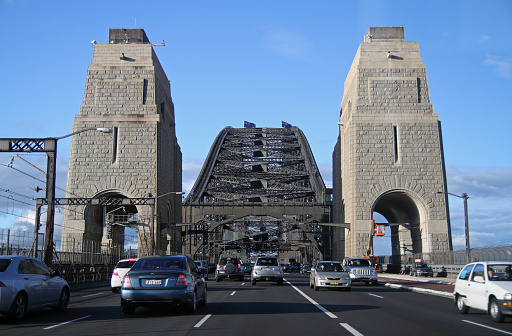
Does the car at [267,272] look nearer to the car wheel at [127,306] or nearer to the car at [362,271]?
the car at [362,271]

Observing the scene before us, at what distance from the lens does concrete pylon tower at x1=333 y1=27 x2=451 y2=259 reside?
56.2 meters

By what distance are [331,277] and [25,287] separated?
52.8 ft

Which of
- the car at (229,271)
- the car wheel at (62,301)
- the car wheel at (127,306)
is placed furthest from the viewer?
the car at (229,271)

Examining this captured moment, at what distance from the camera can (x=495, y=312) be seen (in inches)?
523

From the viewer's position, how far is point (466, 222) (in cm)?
3734

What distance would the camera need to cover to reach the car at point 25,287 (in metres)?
12.9

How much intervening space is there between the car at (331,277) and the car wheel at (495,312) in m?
13.0

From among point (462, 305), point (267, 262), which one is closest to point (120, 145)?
point (267, 262)

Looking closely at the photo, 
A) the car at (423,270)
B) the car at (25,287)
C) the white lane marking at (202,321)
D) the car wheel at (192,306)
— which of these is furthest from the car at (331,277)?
the car at (423,270)

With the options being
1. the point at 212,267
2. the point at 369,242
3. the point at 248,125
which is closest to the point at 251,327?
the point at 369,242

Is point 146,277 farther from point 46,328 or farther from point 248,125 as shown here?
point 248,125

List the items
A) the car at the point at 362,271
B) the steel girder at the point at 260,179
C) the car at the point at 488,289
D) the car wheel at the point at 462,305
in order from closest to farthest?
1. the car at the point at 488,289
2. the car wheel at the point at 462,305
3. the car at the point at 362,271
4. the steel girder at the point at 260,179

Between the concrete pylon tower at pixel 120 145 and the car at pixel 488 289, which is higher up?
the concrete pylon tower at pixel 120 145

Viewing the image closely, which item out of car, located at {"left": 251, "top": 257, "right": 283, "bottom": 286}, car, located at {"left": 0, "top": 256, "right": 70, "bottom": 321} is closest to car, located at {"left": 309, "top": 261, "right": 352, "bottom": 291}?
car, located at {"left": 251, "top": 257, "right": 283, "bottom": 286}
